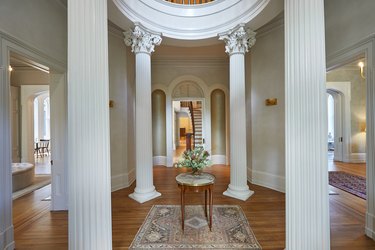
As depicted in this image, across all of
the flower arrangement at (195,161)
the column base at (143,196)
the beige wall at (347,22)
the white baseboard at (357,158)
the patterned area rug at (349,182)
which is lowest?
the patterned area rug at (349,182)

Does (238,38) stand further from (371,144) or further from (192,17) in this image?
(371,144)

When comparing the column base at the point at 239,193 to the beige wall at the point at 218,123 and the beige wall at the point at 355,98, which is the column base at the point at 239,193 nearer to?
the beige wall at the point at 218,123

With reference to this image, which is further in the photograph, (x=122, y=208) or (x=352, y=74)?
(x=352, y=74)

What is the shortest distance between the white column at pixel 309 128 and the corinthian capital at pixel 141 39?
126 inches

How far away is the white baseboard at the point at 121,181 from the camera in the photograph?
4.91m

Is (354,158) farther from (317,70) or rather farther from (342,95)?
(317,70)

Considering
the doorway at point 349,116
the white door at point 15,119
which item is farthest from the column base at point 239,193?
the white door at point 15,119

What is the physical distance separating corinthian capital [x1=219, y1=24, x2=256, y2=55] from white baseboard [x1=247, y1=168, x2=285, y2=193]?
3.30 metres

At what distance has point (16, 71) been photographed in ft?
22.6

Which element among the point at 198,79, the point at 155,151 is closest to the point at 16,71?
the point at 155,151

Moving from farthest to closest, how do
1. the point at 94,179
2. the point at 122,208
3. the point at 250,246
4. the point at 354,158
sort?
the point at 354,158 → the point at 122,208 → the point at 250,246 → the point at 94,179

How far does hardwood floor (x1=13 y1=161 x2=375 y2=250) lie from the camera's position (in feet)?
9.09

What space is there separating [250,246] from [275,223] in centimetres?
87

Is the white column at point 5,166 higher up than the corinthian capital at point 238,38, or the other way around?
the corinthian capital at point 238,38
